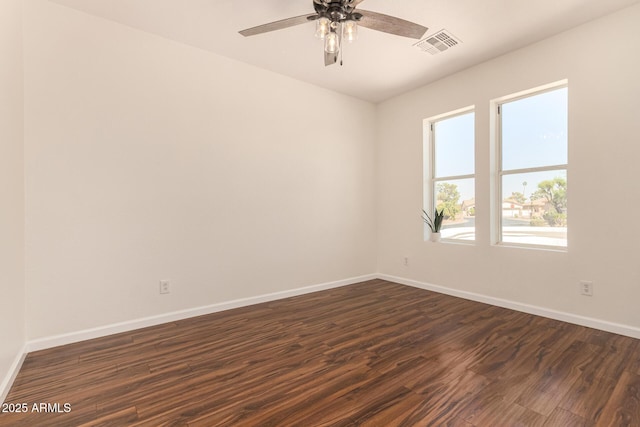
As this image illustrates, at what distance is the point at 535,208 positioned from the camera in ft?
10.3

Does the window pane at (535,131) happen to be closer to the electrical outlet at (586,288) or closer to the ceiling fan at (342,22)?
the electrical outlet at (586,288)

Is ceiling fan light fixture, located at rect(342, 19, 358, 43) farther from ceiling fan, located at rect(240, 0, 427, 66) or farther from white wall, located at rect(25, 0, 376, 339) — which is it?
white wall, located at rect(25, 0, 376, 339)

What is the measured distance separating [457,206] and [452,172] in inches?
18.2

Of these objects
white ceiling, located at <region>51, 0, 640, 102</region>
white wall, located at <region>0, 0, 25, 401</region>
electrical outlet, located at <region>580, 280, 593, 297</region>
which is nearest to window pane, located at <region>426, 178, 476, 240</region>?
electrical outlet, located at <region>580, 280, 593, 297</region>

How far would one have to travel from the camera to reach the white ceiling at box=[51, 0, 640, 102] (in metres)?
2.39

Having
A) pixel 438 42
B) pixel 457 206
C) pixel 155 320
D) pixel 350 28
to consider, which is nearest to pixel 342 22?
pixel 350 28

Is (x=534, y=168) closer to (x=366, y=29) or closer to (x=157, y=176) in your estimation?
(x=366, y=29)

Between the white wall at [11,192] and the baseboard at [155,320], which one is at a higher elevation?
the white wall at [11,192]

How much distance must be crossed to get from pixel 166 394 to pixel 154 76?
8.75 ft

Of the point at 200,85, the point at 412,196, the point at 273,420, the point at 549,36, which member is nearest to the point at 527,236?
the point at 412,196

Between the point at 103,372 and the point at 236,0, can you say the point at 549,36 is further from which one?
the point at 103,372

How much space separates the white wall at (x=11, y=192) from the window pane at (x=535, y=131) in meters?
4.39

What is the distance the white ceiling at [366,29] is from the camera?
7.84 ft

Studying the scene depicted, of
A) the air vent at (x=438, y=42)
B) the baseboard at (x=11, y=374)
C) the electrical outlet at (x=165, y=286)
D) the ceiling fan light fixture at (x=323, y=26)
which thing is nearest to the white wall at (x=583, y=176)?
the air vent at (x=438, y=42)
